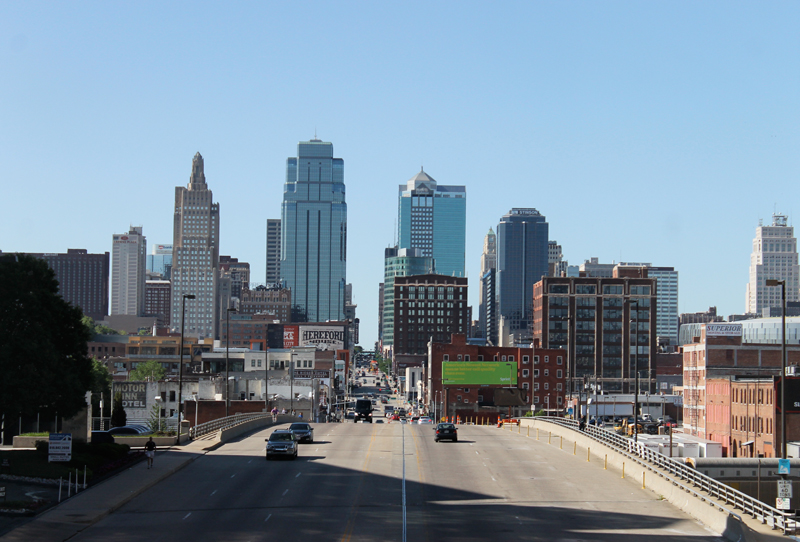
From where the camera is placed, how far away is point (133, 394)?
125 metres

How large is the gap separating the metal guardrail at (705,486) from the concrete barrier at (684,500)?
0.25 meters

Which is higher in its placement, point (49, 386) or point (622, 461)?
point (49, 386)

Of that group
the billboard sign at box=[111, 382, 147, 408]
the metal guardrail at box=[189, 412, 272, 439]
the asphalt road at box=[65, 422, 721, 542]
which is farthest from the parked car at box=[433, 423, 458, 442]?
the billboard sign at box=[111, 382, 147, 408]

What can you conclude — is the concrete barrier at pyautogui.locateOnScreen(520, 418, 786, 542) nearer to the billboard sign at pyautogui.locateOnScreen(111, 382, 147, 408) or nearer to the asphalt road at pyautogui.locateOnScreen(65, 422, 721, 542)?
the asphalt road at pyautogui.locateOnScreen(65, 422, 721, 542)

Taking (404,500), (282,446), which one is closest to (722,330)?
(282,446)

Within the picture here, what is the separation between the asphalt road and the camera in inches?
1296

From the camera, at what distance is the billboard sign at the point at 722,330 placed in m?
141

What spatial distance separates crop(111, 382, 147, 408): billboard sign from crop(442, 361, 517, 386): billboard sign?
52.8m

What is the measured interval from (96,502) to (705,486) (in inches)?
961

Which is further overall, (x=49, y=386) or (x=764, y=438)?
(x=764, y=438)

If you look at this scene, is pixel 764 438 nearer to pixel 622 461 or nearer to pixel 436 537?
pixel 622 461

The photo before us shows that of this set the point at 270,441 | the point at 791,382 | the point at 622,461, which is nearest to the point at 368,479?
the point at 270,441

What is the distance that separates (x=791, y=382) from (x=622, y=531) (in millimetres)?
75226

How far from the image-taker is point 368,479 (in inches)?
1827
